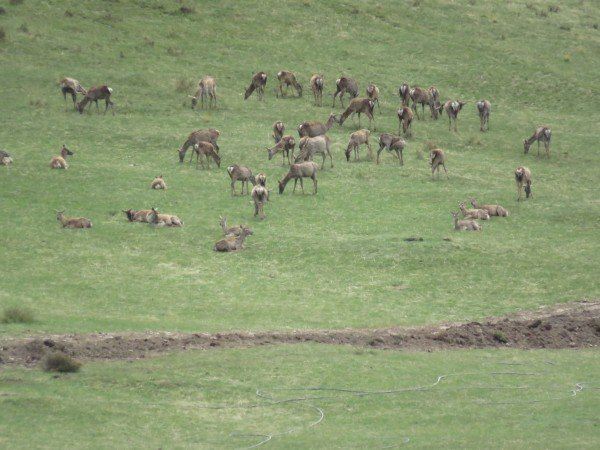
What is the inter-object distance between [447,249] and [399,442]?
14868 millimetres

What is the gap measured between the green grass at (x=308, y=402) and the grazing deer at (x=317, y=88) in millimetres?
28541

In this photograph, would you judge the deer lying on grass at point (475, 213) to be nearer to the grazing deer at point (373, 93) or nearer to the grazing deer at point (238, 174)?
the grazing deer at point (238, 174)

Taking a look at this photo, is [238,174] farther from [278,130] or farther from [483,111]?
[483,111]

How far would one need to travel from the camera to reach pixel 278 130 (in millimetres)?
43469

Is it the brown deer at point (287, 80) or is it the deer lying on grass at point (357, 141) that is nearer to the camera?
the deer lying on grass at point (357, 141)

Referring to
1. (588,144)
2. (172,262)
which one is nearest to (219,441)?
(172,262)

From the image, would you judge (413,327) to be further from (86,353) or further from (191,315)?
(86,353)

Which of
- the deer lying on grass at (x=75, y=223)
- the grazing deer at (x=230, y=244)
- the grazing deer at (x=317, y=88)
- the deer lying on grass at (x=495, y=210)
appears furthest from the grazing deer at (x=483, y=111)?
the deer lying on grass at (x=75, y=223)

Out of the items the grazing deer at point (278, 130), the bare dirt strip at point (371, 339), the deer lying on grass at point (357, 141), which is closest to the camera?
the bare dirt strip at point (371, 339)

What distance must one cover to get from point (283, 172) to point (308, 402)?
71.6 feet

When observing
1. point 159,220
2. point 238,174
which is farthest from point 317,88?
point 159,220

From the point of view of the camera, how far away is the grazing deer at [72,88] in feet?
152

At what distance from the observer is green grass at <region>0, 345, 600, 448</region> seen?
17.2 meters

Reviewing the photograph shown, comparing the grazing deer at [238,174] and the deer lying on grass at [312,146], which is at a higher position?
the deer lying on grass at [312,146]
